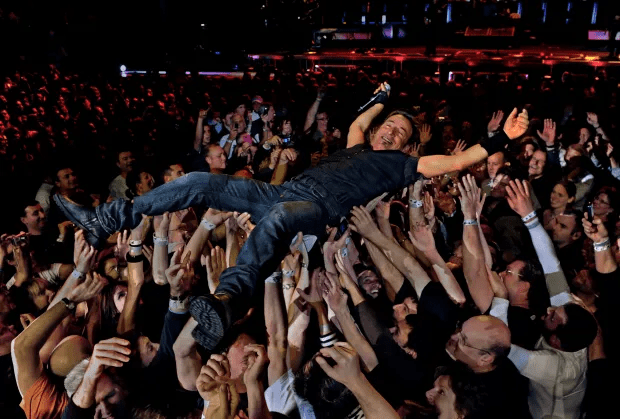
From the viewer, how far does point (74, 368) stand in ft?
8.77

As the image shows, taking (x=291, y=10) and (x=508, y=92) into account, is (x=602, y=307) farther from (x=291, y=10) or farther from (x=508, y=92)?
(x=291, y=10)

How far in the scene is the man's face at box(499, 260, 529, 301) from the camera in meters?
3.20

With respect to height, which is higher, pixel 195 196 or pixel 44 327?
pixel 195 196

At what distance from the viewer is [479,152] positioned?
3.33m

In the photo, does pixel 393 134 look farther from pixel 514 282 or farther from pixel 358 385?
pixel 358 385

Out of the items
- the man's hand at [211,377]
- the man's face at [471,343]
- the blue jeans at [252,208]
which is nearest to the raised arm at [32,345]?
the blue jeans at [252,208]

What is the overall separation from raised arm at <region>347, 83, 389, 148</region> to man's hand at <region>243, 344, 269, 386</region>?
2.13 metres

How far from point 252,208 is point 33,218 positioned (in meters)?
2.08

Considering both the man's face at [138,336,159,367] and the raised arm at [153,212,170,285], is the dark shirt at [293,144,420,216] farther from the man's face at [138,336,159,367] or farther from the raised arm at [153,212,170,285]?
the man's face at [138,336,159,367]

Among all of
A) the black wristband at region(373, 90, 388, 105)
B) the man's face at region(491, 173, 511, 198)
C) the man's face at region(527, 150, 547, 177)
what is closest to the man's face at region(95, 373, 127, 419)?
the black wristband at region(373, 90, 388, 105)

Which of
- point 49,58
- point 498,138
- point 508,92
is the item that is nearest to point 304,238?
point 498,138

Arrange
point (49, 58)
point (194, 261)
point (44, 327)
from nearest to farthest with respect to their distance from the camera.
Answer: point (44, 327) → point (194, 261) → point (49, 58)

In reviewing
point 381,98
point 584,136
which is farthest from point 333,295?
point 584,136

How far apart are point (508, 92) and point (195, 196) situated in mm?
7254
